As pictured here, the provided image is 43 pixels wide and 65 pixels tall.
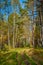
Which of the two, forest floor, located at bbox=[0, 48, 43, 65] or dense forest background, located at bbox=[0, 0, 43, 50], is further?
dense forest background, located at bbox=[0, 0, 43, 50]

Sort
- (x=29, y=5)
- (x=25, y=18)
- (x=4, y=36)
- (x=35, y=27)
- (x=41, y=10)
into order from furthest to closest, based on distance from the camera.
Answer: (x=4, y=36) → (x=25, y=18) → (x=35, y=27) → (x=29, y=5) → (x=41, y=10)

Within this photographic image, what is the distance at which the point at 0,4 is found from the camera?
50.2 meters

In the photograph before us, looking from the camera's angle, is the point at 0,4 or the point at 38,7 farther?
the point at 0,4

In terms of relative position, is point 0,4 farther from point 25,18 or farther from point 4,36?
point 4,36

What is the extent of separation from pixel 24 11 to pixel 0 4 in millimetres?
8323

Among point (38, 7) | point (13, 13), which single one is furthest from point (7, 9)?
point (38, 7)

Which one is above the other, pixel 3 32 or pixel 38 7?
pixel 38 7

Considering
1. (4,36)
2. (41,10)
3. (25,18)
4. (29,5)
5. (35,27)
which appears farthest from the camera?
(4,36)

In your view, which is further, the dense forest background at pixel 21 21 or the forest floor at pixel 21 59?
the dense forest background at pixel 21 21

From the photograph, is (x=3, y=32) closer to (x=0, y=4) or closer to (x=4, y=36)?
(x=4, y=36)

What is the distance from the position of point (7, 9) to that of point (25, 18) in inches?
304

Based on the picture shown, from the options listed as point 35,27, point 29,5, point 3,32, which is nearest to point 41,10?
point 29,5

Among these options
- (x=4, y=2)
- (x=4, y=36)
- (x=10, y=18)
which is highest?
(x=4, y=2)

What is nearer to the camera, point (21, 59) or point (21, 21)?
point (21, 59)
